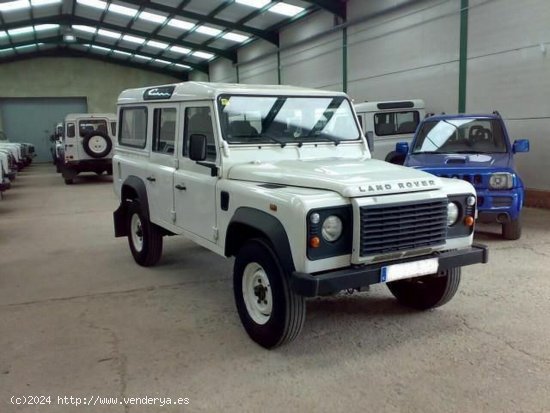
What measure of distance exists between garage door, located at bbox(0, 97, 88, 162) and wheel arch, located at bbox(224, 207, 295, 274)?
25766 mm

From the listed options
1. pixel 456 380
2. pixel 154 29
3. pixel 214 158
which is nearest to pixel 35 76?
pixel 154 29

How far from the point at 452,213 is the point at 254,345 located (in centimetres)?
176

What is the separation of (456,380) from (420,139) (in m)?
5.09

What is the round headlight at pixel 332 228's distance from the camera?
10.2 feet

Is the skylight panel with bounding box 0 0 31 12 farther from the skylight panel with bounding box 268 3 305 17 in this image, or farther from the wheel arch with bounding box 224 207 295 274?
the wheel arch with bounding box 224 207 295 274

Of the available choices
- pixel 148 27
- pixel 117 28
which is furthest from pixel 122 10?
pixel 117 28

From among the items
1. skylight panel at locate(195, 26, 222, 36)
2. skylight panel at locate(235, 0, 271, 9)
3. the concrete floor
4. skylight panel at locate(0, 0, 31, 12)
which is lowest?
the concrete floor

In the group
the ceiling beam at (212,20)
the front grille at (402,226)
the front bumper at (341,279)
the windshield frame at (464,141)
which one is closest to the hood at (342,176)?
the front grille at (402,226)

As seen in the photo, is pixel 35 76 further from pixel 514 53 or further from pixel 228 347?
pixel 228 347

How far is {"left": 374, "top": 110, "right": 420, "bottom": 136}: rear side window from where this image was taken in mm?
10367

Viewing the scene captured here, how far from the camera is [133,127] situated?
19.1 ft

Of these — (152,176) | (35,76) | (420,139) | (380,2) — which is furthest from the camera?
(35,76)

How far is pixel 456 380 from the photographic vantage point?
3084 millimetres

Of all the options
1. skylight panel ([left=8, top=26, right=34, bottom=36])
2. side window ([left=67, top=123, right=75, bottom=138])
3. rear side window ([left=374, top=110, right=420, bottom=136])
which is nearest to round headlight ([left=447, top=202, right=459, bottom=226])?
rear side window ([left=374, top=110, right=420, bottom=136])
